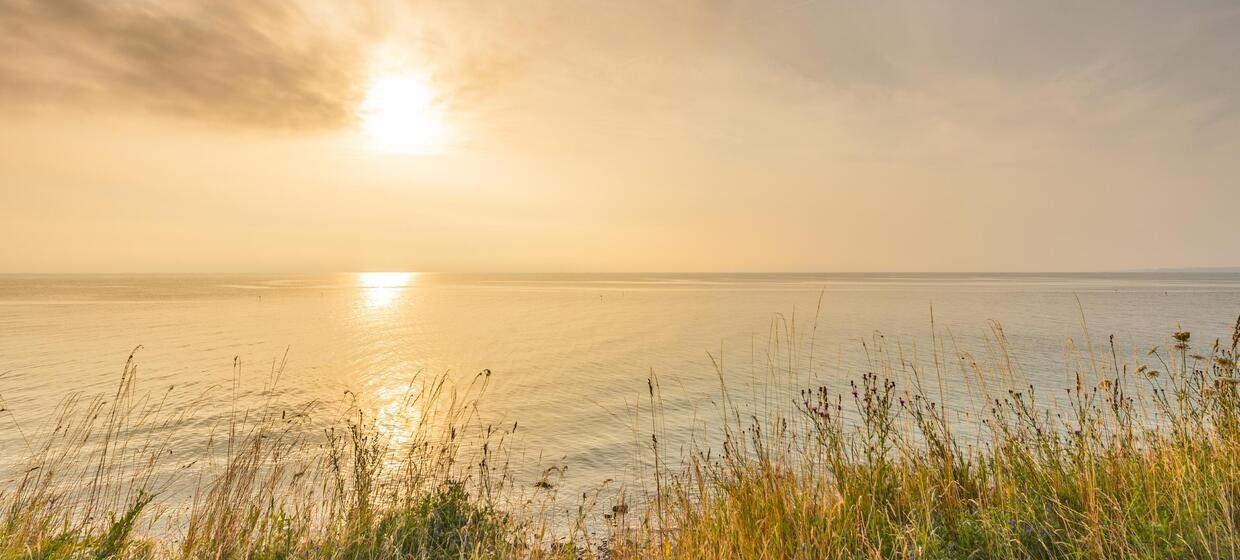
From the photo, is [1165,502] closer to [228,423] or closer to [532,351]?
[228,423]

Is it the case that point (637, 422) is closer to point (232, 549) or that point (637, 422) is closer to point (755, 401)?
point (755, 401)

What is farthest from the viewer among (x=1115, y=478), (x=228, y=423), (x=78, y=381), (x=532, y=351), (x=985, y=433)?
(x=532, y=351)

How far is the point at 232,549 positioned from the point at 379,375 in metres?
15.0

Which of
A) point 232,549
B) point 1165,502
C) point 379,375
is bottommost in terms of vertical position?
point 379,375

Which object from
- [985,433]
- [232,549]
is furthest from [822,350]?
[232,549]

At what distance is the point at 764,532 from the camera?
14.9ft

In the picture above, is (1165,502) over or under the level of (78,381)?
over

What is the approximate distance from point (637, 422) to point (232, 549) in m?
8.73

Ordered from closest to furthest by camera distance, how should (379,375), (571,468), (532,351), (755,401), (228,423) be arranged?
(571,468) → (228,423) → (755,401) → (379,375) → (532,351)

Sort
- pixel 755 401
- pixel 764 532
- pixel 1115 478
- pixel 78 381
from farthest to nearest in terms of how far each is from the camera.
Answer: pixel 78 381, pixel 755 401, pixel 1115 478, pixel 764 532

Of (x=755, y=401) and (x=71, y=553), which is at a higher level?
(x=71, y=553)

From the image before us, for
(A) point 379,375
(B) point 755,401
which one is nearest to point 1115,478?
(B) point 755,401

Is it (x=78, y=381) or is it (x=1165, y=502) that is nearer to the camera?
(x=1165, y=502)

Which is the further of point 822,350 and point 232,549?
point 822,350
